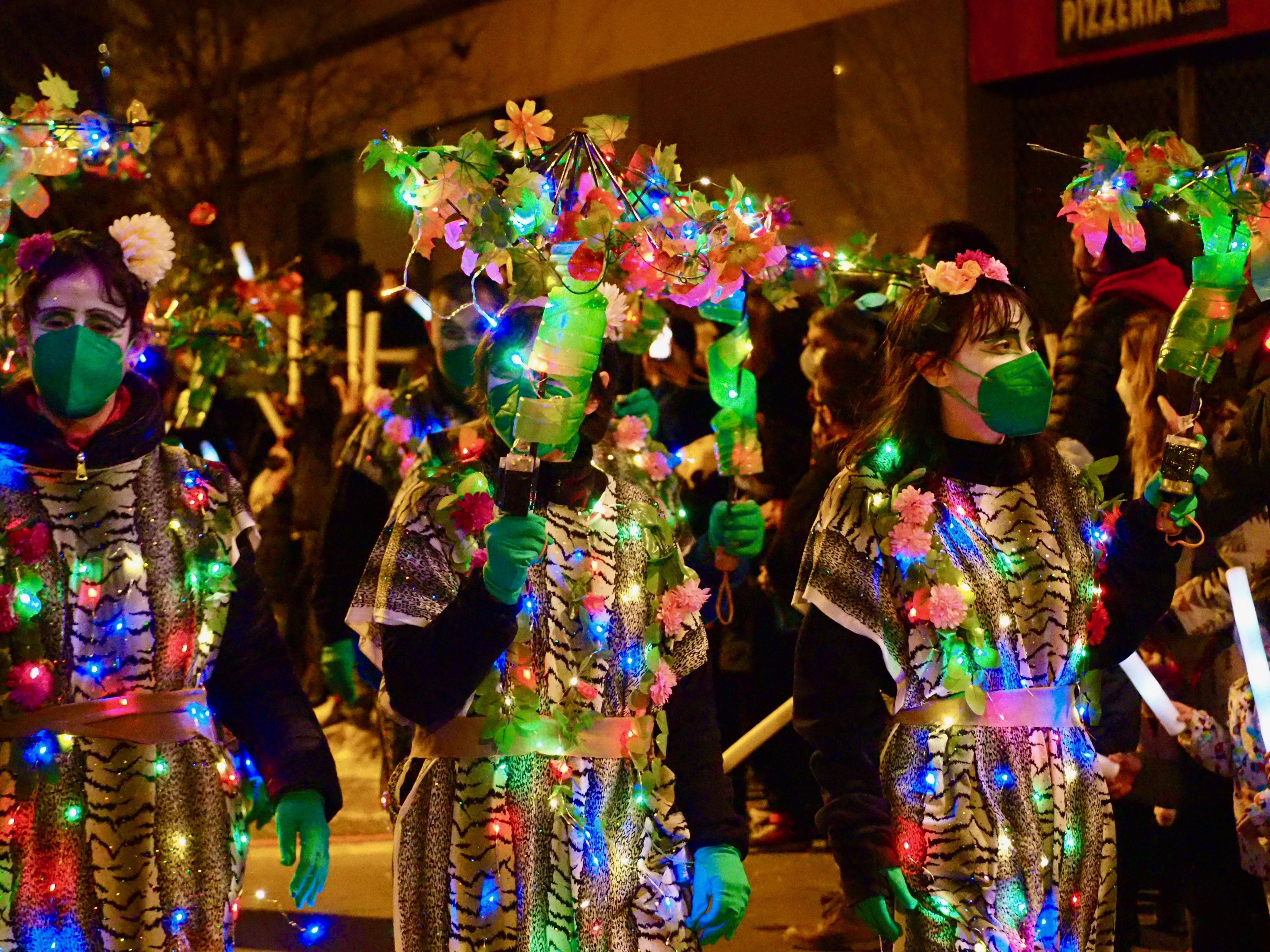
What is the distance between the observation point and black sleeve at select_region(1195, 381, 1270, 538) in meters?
4.96

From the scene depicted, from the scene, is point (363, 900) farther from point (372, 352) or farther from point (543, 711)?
point (372, 352)

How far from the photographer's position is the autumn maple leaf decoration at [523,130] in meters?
3.55

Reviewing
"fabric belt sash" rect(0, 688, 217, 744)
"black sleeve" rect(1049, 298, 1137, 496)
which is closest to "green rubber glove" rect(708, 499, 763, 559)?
"fabric belt sash" rect(0, 688, 217, 744)

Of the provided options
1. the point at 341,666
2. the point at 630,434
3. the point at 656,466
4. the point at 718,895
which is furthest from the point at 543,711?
the point at 341,666

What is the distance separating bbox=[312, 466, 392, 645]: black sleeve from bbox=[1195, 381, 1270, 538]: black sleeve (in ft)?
8.67

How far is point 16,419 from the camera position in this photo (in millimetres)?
3430

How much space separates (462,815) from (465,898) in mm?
155

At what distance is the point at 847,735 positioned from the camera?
3.58 metres

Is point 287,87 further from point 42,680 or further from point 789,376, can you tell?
point 42,680

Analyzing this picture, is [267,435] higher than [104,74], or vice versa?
[104,74]

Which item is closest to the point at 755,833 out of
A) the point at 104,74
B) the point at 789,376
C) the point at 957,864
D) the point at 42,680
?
the point at 789,376

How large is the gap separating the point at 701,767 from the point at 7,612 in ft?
4.63

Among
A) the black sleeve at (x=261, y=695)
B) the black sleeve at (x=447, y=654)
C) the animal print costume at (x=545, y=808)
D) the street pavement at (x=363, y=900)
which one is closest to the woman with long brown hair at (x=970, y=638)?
the animal print costume at (x=545, y=808)

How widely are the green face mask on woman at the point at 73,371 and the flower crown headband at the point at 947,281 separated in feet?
5.44
